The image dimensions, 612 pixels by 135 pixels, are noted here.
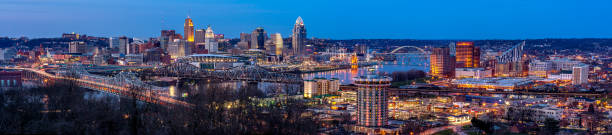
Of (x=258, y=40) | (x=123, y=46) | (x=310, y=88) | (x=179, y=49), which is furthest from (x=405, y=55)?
(x=310, y=88)

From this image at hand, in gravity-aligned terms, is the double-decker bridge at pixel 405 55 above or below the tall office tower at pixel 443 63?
above

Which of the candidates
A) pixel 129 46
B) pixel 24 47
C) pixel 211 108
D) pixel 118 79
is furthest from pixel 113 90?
pixel 24 47

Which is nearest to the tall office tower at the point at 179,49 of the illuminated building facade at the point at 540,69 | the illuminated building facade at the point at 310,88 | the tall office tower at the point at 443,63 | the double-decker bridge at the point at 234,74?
the double-decker bridge at the point at 234,74

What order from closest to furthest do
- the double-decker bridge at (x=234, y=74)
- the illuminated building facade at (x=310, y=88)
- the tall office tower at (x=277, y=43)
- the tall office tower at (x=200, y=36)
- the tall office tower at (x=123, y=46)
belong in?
the illuminated building facade at (x=310, y=88), the double-decker bridge at (x=234, y=74), the tall office tower at (x=123, y=46), the tall office tower at (x=277, y=43), the tall office tower at (x=200, y=36)

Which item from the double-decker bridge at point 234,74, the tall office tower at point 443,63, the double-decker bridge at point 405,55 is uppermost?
the double-decker bridge at point 405,55

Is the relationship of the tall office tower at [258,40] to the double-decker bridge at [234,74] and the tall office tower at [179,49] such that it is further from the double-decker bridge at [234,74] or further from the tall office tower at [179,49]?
the double-decker bridge at [234,74]

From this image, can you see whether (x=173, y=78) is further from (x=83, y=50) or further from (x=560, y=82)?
(x=83, y=50)

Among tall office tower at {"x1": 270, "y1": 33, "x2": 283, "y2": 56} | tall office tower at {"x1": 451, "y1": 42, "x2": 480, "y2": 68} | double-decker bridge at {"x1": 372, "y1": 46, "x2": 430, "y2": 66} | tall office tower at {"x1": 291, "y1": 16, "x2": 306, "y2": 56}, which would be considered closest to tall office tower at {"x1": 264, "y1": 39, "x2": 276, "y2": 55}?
tall office tower at {"x1": 270, "y1": 33, "x2": 283, "y2": 56}

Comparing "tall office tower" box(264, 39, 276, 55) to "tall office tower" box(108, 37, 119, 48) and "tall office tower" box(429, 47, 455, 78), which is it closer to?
"tall office tower" box(108, 37, 119, 48)

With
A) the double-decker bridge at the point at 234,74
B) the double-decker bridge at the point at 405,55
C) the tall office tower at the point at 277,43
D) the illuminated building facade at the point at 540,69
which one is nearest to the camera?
the double-decker bridge at the point at 234,74
